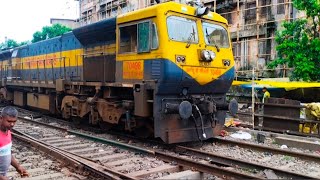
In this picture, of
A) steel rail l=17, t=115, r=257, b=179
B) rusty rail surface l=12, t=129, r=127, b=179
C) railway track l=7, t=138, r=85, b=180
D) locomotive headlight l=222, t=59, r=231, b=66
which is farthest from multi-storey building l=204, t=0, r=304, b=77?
railway track l=7, t=138, r=85, b=180

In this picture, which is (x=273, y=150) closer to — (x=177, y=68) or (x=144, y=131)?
(x=177, y=68)

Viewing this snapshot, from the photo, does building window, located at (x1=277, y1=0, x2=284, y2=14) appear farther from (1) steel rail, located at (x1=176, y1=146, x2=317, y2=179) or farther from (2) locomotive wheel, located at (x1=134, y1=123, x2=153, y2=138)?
(1) steel rail, located at (x1=176, y1=146, x2=317, y2=179)

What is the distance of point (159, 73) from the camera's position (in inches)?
290

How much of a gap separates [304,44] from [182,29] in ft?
29.6

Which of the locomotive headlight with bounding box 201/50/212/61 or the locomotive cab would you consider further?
the locomotive headlight with bounding box 201/50/212/61

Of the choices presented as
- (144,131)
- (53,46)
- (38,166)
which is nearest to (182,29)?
(144,131)

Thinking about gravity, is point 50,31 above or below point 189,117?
above

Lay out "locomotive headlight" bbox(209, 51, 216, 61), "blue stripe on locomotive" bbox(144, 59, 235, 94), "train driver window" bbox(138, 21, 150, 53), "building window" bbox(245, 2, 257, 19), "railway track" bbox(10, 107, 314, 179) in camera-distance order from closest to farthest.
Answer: "railway track" bbox(10, 107, 314, 179), "blue stripe on locomotive" bbox(144, 59, 235, 94), "train driver window" bbox(138, 21, 150, 53), "locomotive headlight" bbox(209, 51, 216, 61), "building window" bbox(245, 2, 257, 19)

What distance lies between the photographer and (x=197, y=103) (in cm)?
794

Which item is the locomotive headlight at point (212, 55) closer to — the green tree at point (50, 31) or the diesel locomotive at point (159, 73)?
the diesel locomotive at point (159, 73)

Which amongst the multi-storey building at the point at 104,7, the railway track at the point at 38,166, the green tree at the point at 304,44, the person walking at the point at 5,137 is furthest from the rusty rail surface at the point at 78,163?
the multi-storey building at the point at 104,7

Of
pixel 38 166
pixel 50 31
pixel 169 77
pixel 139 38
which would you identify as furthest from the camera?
pixel 50 31

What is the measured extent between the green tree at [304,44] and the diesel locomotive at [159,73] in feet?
22.6

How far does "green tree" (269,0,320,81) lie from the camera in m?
14.1
